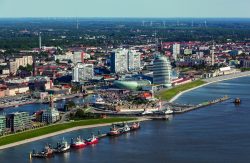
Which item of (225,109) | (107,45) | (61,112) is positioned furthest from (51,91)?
(107,45)

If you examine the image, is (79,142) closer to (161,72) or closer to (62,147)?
(62,147)

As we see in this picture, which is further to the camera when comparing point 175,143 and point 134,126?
point 134,126

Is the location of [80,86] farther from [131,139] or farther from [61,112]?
[131,139]

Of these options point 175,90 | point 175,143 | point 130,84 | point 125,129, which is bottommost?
point 175,90

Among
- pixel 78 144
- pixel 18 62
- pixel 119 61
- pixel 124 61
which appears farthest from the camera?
pixel 18 62

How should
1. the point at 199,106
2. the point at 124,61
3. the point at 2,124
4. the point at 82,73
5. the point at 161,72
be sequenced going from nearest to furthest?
the point at 2,124
the point at 199,106
the point at 161,72
the point at 82,73
the point at 124,61

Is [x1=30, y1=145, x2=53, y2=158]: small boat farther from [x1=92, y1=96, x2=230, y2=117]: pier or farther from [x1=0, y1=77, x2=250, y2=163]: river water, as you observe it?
[x1=92, y1=96, x2=230, y2=117]: pier

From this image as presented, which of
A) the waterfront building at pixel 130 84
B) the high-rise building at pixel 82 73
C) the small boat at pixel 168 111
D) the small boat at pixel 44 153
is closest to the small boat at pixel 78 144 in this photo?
the small boat at pixel 44 153

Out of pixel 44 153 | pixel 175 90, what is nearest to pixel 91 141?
pixel 44 153
